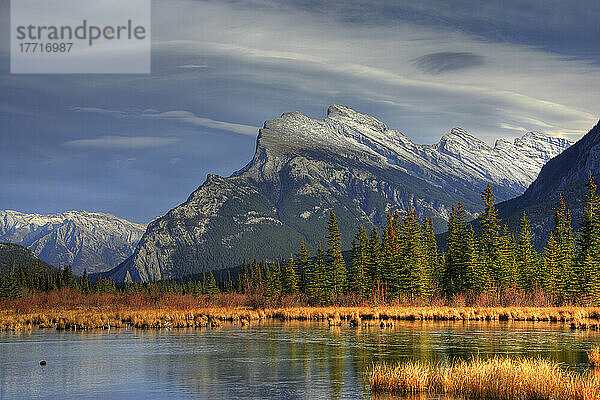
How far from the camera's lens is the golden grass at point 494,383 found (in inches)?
1110

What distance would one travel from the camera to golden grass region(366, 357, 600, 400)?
28.2 meters

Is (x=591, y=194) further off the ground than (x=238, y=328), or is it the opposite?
(x=591, y=194)

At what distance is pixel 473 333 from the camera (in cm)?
6241

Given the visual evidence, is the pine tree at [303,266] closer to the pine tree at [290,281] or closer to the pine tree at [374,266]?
the pine tree at [290,281]

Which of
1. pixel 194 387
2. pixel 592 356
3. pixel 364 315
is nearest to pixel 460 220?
pixel 364 315

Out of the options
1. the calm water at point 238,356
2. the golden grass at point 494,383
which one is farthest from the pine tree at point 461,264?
the golden grass at point 494,383

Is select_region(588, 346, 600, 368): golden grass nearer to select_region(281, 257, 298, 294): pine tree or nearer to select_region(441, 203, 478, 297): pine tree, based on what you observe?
select_region(441, 203, 478, 297): pine tree

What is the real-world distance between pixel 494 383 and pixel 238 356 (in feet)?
74.9

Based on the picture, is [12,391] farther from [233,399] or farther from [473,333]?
[473,333]

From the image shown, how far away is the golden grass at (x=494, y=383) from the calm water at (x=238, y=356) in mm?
1951

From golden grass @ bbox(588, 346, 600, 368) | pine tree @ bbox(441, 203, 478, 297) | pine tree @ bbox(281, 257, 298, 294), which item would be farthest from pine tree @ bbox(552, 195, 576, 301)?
golden grass @ bbox(588, 346, 600, 368)

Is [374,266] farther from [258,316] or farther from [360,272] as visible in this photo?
[258,316]

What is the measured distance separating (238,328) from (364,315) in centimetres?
1946

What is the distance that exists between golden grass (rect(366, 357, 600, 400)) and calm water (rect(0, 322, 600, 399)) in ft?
6.40
